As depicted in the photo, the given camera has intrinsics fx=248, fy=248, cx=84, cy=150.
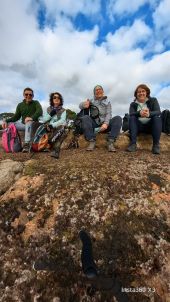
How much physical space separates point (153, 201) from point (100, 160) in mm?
2320

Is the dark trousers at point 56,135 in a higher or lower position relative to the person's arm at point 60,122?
lower

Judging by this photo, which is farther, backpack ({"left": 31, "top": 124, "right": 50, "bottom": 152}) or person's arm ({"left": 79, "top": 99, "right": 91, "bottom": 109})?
person's arm ({"left": 79, "top": 99, "right": 91, "bottom": 109})

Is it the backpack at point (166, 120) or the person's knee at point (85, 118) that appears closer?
the person's knee at point (85, 118)

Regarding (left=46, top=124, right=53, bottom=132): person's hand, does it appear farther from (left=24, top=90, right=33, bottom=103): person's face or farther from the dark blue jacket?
the dark blue jacket

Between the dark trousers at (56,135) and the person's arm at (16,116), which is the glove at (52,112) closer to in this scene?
the dark trousers at (56,135)

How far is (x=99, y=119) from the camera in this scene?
9.98 meters

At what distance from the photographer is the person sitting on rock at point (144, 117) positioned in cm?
894

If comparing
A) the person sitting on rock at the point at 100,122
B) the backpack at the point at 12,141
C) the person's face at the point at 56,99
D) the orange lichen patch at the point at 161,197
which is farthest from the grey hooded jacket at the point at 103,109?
the orange lichen patch at the point at 161,197

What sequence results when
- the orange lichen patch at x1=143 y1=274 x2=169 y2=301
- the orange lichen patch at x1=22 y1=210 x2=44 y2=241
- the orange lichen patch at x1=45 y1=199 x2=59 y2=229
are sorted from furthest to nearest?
the orange lichen patch at x1=45 y1=199 x2=59 y2=229, the orange lichen patch at x1=22 y1=210 x2=44 y2=241, the orange lichen patch at x1=143 y1=274 x2=169 y2=301

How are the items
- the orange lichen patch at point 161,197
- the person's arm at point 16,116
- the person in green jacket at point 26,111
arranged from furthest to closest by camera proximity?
the person's arm at point 16,116 < the person in green jacket at point 26,111 < the orange lichen patch at point 161,197

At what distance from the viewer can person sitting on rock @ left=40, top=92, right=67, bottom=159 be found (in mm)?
9359

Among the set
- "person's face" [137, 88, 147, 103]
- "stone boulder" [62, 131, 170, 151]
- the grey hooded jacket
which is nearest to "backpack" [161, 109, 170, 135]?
"stone boulder" [62, 131, 170, 151]

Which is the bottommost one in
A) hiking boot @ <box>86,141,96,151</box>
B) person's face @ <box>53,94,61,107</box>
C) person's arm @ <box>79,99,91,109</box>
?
hiking boot @ <box>86,141,96,151</box>

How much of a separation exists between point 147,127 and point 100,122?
72.5 inches
